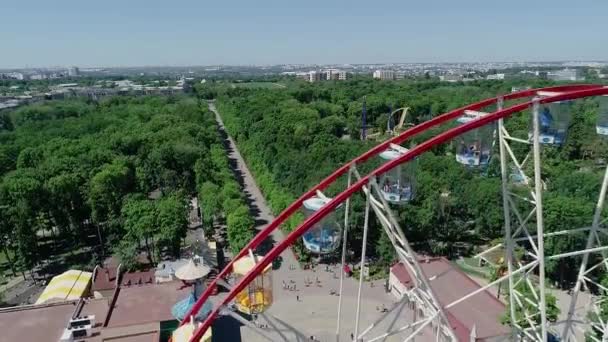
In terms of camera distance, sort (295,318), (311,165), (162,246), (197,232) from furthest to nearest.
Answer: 1. (311,165)
2. (197,232)
3. (162,246)
4. (295,318)

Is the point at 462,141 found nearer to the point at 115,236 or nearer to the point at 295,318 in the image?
the point at 295,318

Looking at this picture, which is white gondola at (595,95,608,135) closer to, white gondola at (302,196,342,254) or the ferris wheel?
the ferris wheel

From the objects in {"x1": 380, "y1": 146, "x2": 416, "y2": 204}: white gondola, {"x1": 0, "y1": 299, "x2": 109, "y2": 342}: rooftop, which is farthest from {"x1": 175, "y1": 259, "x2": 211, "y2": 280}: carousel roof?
{"x1": 380, "y1": 146, "x2": 416, "y2": 204}: white gondola

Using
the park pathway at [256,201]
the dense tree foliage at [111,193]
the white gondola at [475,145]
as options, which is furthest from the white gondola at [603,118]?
the dense tree foliage at [111,193]

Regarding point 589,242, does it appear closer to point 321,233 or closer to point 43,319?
point 321,233

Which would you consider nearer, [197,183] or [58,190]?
[58,190]

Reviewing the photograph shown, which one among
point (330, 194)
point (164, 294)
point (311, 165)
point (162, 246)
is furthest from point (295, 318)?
point (311, 165)

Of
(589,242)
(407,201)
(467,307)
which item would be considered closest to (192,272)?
(407,201)
